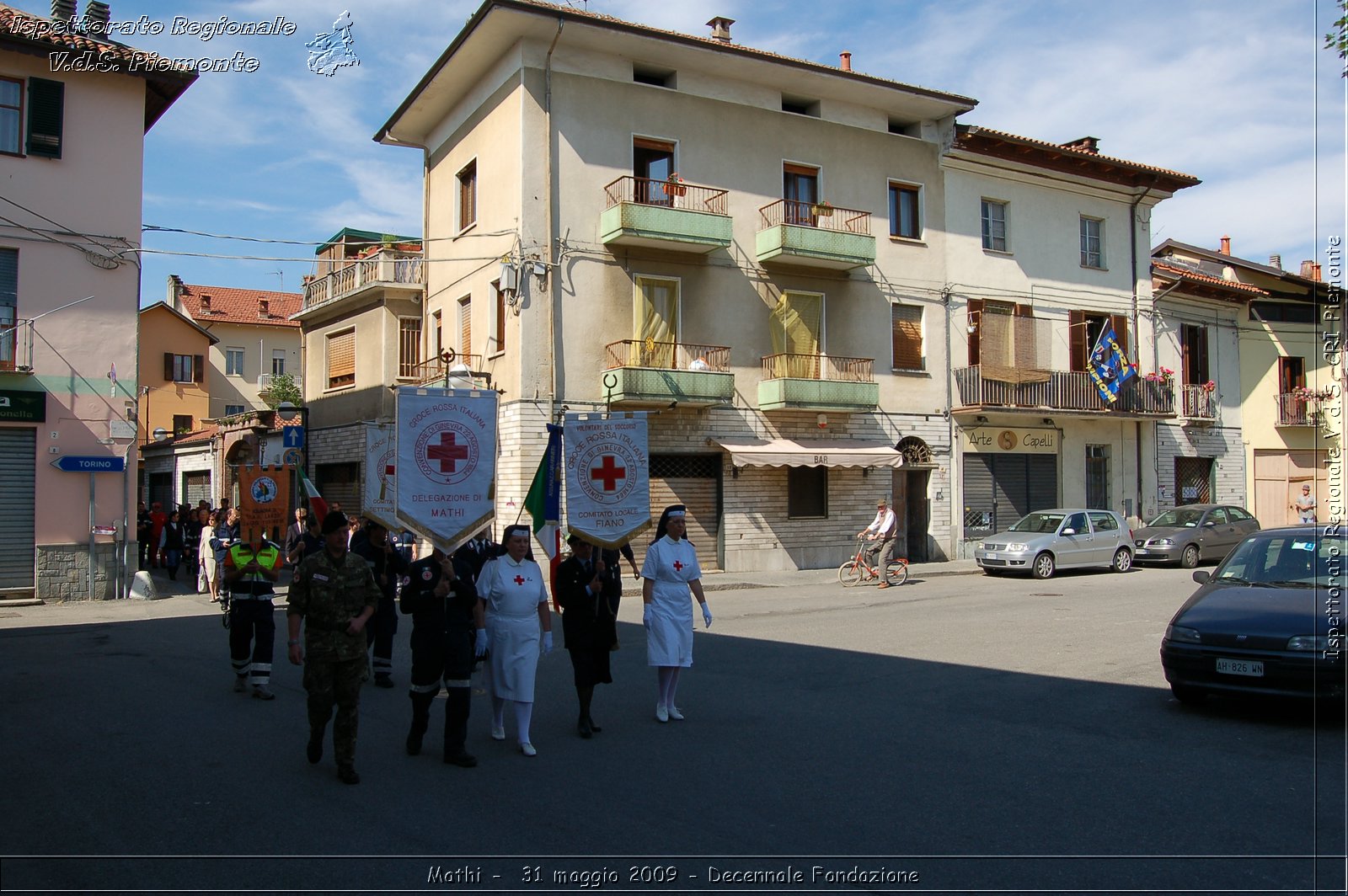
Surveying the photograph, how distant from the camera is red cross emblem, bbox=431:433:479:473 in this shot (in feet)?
27.2

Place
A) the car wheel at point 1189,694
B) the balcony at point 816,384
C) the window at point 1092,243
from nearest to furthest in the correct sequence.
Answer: the car wheel at point 1189,694
the balcony at point 816,384
the window at point 1092,243

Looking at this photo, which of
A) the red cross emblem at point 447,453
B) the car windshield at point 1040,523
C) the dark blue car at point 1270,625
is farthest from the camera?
the car windshield at point 1040,523

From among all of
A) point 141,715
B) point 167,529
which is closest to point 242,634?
point 141,715

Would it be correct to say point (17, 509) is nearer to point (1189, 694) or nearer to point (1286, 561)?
point (1189, 694)

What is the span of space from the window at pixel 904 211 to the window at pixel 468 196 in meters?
11.0

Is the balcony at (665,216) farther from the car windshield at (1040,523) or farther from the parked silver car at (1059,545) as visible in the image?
the car windshield at (1040,523)

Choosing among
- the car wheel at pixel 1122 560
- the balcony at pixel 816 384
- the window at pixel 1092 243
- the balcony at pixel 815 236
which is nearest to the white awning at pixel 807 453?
the balcony at pixel 816 384

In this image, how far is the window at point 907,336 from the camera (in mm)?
27250

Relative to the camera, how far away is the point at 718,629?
48.2 ft

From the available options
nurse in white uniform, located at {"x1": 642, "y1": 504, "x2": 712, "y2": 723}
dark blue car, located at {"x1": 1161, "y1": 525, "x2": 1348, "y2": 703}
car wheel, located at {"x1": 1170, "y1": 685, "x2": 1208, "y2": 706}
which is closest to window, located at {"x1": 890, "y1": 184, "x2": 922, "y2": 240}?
dark blue car, located at {"x1": 1161, "y1": 525, "x2": 1348, "y2": 703}

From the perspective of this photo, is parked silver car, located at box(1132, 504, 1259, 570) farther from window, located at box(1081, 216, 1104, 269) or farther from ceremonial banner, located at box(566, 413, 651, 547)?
ceremonial banner, located at box(566, 413, 651, 547)

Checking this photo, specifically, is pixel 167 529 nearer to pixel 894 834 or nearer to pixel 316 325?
pixel 316 325

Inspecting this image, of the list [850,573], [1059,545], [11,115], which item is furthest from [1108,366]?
[11,115]

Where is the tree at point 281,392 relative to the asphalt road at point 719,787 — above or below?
above
